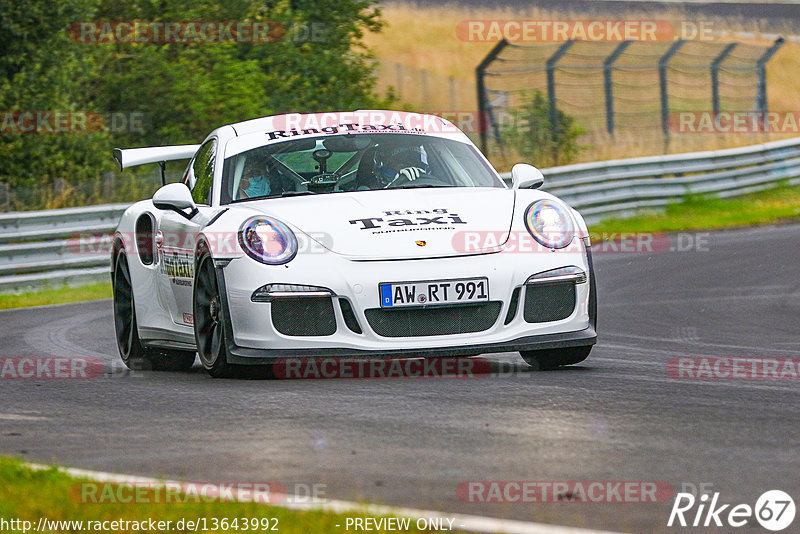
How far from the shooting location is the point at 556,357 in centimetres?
792

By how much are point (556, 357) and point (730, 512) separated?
381 centimetres

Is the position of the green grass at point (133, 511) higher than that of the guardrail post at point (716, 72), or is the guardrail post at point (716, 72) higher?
the guardrail post at point (716, 72)

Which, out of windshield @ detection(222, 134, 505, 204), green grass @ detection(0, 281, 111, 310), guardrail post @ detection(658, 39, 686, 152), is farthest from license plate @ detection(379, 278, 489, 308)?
guardrail post @ detection(658, 39, 686, 152)

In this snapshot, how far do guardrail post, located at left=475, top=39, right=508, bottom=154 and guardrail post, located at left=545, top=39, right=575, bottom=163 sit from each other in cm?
102

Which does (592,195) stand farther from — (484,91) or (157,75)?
(157,75)

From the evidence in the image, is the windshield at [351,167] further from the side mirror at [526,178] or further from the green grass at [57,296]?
the green grass at [57,296]

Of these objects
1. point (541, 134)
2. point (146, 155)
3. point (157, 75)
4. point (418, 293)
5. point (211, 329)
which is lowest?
point (211, 329)

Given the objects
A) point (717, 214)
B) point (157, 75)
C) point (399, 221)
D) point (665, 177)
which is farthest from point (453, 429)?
point (157, 75)

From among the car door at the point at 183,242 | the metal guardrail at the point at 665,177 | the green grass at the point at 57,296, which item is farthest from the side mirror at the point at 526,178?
the metal guardrail at the point at 665,177

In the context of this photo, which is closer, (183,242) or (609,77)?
(183,242)

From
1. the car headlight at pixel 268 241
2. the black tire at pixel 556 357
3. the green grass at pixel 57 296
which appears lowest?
the green grass at pixel 57 296

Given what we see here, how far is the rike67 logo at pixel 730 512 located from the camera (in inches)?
157

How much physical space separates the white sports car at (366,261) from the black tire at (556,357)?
10 millimetres

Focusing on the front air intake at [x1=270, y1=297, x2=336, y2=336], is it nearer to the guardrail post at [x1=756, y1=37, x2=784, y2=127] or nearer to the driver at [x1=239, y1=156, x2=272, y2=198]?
the driver at [x1=239, y1=156, x2=272, y2=198]
